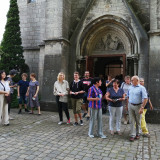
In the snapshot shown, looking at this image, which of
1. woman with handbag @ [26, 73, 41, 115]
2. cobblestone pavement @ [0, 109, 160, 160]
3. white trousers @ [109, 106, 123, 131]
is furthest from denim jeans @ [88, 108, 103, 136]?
woman with handbag @ [26, 73, 41, 115]

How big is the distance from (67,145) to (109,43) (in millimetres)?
6667

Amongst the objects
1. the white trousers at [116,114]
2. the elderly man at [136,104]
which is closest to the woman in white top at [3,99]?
Answer: the white trousers at [116,114]

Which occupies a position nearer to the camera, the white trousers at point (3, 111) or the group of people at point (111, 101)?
the group of people at point (111, 101)

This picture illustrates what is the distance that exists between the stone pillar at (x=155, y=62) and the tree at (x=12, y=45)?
708 cm

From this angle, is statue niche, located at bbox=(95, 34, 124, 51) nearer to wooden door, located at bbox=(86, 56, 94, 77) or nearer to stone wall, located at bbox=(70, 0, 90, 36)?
Answer: wooden door, located at bbox=(86, 56, 94, 77)

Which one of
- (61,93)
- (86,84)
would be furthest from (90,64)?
(61,93)

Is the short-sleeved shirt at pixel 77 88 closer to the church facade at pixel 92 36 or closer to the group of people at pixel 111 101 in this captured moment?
the group of people at pixel 111 101

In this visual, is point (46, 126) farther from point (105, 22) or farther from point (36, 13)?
point (36, 13)

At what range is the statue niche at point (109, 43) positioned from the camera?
9.20m

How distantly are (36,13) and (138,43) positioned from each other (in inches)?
267

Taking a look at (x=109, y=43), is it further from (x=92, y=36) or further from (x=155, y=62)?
(x=155, y=62)

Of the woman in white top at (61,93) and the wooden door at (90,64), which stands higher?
the wooden door at (90,64)

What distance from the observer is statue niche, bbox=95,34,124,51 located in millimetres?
9203

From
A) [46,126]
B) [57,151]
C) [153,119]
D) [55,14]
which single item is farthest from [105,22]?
[57,151]
